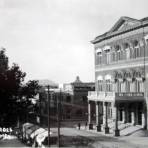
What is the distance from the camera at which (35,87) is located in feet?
113

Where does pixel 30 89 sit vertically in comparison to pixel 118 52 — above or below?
below

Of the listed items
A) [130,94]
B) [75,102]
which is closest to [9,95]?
[130,94]

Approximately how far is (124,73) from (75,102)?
83.6 ft

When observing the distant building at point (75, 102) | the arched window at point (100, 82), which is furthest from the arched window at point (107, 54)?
the distant building at point (75, 102)

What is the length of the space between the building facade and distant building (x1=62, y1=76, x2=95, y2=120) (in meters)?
15.1

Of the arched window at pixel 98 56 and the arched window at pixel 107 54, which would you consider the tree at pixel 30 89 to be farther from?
the arched window at pixel 98 56

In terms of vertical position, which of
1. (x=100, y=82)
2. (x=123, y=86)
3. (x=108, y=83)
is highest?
(x=100, y=82)

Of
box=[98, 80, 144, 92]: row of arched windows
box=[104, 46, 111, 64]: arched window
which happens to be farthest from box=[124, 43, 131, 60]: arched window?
box=[104, 46, 111, 64]: arched window

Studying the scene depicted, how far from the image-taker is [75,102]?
69.1 m

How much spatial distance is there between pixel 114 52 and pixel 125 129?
10.1 metres

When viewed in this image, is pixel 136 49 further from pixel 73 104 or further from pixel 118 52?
pixel 73 104

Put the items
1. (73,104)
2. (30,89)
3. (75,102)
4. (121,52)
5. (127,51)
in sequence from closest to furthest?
(30,89), (127,51), (121,52), (73,104), (75,102)

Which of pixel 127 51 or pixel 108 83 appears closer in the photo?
pixel 127 51

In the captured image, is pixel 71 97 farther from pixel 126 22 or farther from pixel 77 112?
pixel 126 22
